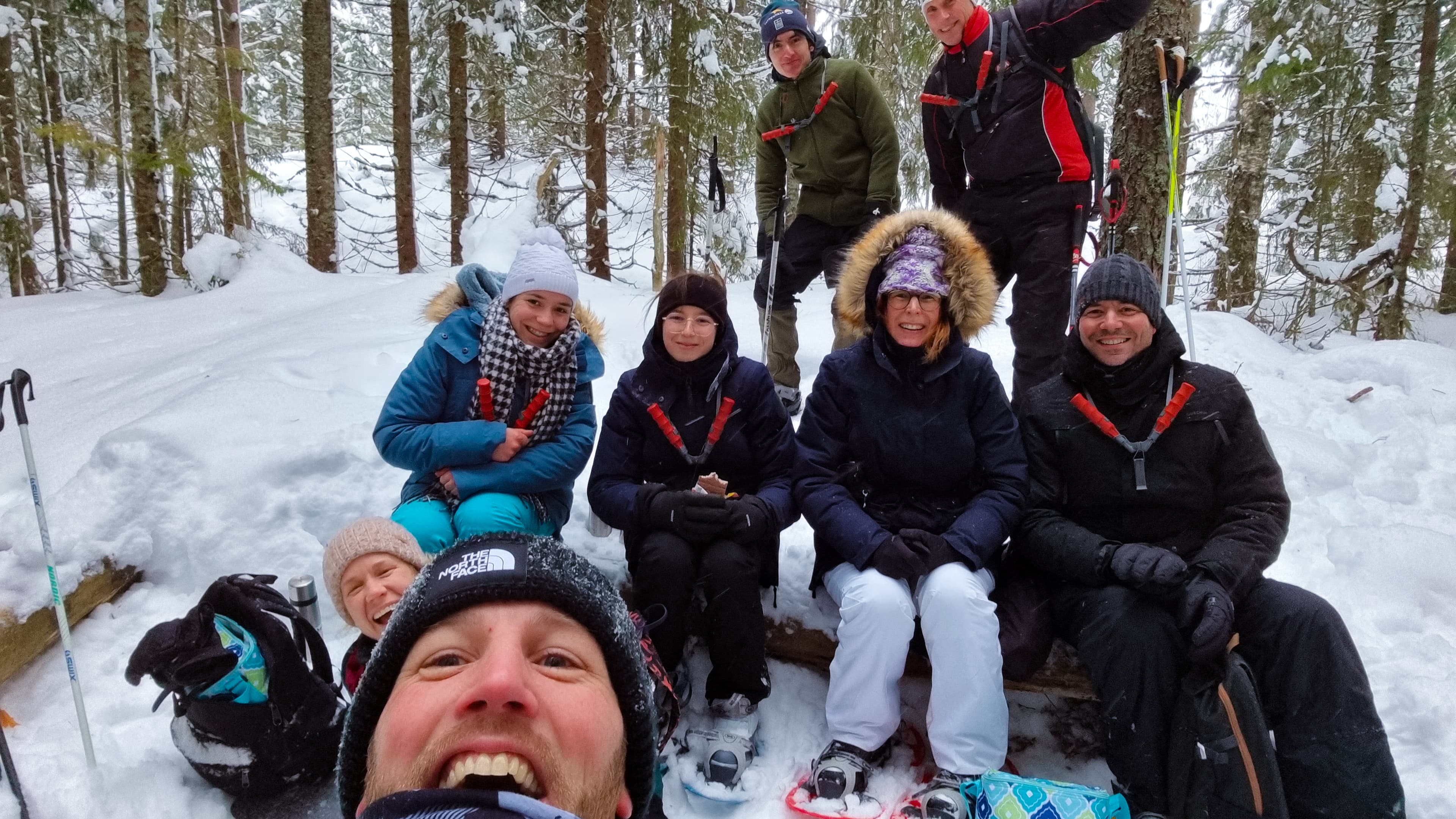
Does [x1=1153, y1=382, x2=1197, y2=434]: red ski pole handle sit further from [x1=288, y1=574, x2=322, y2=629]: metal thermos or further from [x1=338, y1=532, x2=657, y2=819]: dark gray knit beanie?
[x1=288, y1=574, x2=322, y2=629]: metal thermos

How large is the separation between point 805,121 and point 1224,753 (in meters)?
4.22

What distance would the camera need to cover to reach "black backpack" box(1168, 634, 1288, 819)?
210 centimetres

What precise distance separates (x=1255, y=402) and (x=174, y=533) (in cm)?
638

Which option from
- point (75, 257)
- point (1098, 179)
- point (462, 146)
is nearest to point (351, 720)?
point (1098, 179)

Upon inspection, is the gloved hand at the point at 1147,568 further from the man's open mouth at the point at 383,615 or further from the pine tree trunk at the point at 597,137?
the pine tree trunk at the point at 597,137

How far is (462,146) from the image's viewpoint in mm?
10523

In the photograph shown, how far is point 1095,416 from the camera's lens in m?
2.79

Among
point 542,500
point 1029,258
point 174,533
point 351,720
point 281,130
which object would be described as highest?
point 281,130

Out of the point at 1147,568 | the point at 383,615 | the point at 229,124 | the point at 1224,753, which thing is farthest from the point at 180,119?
the point at 1224,753

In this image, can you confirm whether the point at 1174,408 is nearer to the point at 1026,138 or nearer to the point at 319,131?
the point at 1026,138

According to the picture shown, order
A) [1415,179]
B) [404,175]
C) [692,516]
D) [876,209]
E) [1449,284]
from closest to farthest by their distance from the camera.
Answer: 1. [692,516]
2. [876,209]
3. [1415,179]
4. [1449,284]
5. [404,175]

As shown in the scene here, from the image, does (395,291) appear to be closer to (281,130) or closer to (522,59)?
(522,59)

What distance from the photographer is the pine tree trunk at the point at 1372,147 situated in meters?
8.02

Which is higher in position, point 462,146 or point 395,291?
point 462,146
